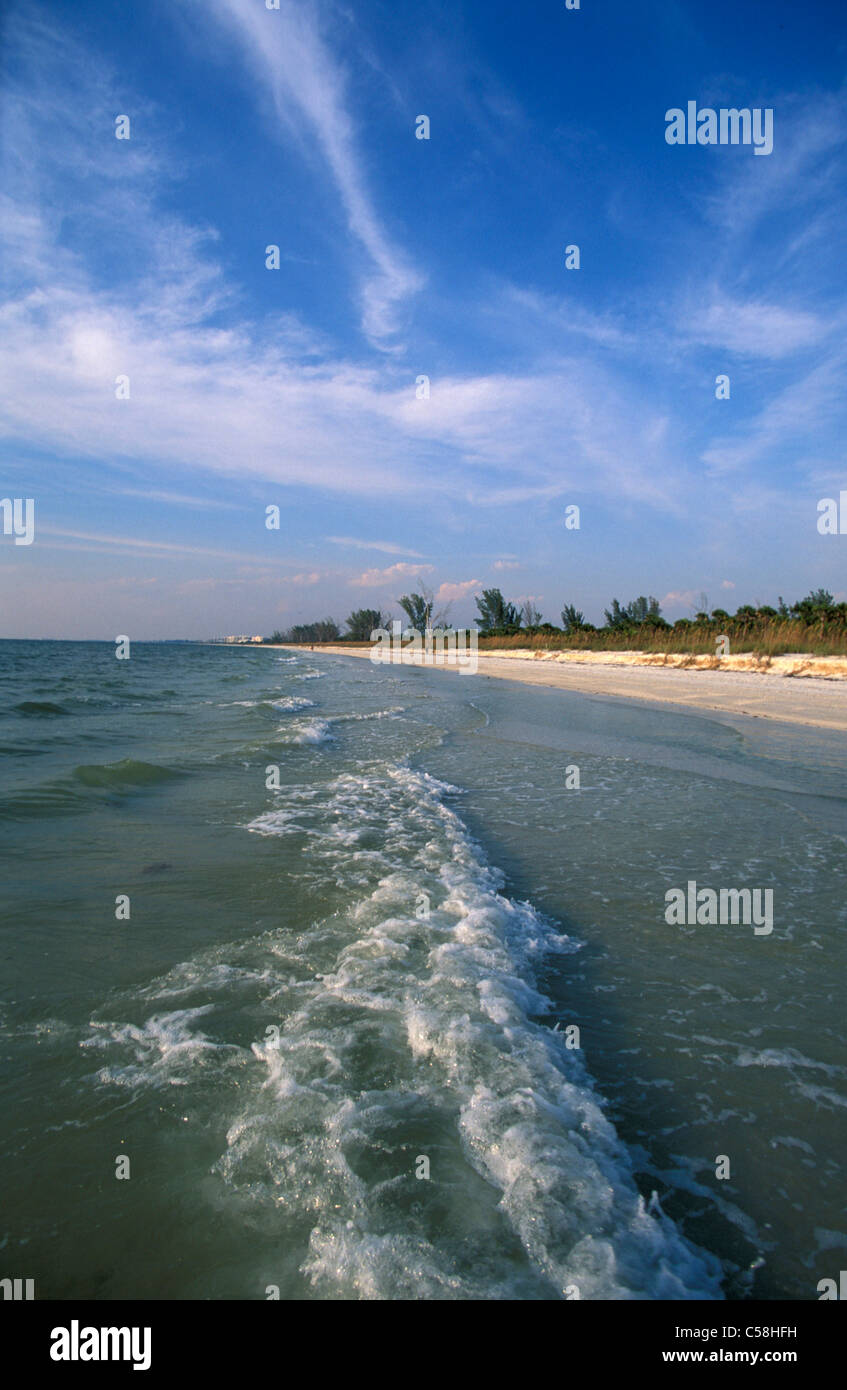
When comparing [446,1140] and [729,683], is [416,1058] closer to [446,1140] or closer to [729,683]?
[446,1140]

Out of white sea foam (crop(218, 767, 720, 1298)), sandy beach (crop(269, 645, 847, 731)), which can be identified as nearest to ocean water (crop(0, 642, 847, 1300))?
white sea foam (crop(218, 767, 720, 1298))

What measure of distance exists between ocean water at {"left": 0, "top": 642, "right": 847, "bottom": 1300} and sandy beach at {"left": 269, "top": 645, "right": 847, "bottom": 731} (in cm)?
1068

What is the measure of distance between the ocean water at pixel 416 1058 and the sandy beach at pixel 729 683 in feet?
35.0

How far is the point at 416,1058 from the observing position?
2.61 metres

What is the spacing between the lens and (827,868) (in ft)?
15.9

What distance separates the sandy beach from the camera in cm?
1571

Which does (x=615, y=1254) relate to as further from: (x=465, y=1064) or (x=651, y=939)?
(x=651, y=939)

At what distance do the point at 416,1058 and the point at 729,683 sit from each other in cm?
2244

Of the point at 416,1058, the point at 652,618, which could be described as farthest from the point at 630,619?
the point at 416,1058

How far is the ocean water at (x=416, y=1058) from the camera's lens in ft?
5.78

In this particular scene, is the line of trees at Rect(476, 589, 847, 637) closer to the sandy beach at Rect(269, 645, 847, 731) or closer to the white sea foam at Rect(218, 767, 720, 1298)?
the sandy beach at Rect(269, 645, 847, 731)

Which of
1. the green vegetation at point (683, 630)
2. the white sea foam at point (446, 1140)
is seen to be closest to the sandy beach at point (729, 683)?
the green vegetation at point (683, 630)

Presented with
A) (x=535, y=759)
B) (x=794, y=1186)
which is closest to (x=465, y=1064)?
(x=794, y=1186)
